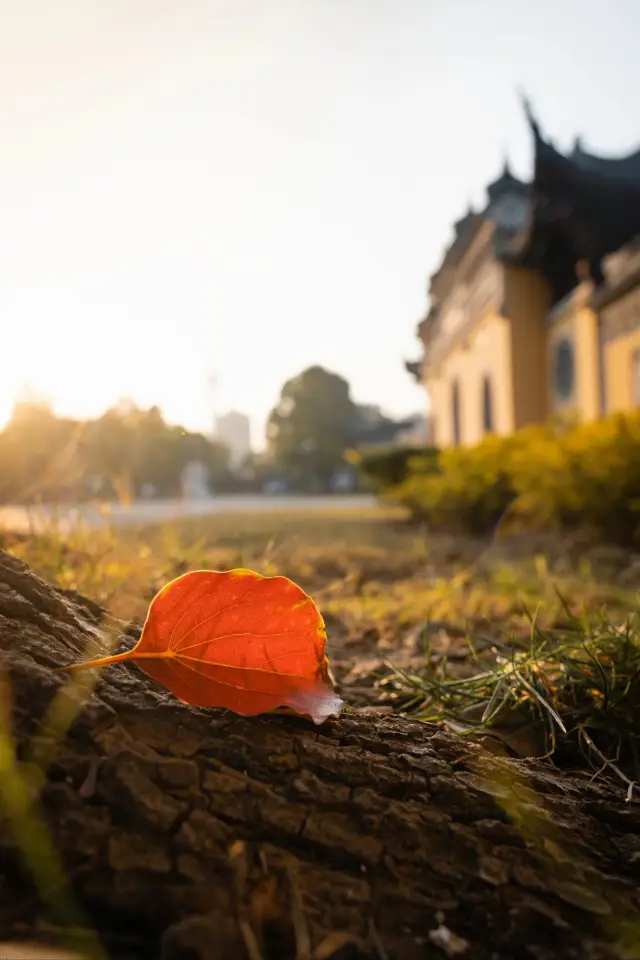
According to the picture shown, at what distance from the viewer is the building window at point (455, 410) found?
1731cm

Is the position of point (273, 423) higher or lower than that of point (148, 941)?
higher

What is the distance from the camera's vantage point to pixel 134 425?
2340mm

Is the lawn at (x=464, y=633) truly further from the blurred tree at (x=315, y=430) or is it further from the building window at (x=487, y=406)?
the blurred tree at (x=315, y=430)

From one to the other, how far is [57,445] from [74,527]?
0.36 m

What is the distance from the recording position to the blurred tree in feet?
85.3

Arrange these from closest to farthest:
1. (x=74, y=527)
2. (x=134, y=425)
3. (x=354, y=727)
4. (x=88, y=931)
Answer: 1. (x=88, y=931)
2. (x=354, y=727)
3. (x=134, y=425)
4. (x=74, y=527)

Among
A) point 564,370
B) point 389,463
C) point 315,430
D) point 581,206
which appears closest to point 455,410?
point 564,370

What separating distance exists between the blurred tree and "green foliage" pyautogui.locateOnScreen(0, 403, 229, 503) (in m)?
21.5

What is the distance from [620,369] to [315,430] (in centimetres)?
1996

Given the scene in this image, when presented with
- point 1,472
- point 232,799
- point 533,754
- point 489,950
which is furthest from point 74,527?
point 489,950

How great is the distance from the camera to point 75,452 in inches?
108

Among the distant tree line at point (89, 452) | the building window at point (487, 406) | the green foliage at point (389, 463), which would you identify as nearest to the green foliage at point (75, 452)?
the distant tree line at point (89, 452)

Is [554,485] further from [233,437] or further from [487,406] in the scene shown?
[487,406]

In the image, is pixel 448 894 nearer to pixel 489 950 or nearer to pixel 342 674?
pixel 489 950
